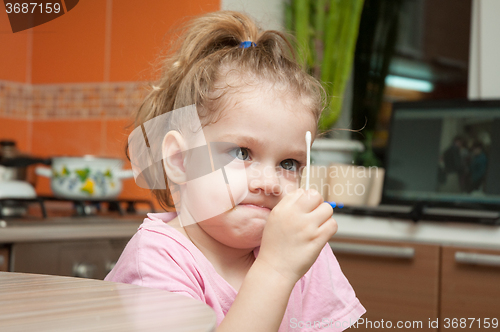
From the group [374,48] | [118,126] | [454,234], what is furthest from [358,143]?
[118,126]

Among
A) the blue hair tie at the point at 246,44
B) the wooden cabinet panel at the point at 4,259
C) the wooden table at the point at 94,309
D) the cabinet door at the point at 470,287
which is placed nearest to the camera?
the wooden table at the point at 94,309

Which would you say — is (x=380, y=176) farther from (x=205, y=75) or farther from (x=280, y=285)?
(x=280, y=285)

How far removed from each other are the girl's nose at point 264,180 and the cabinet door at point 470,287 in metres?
0.80

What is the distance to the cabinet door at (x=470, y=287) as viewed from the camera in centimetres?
119

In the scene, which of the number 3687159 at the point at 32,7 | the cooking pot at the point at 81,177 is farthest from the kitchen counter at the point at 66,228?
the number 3687159 at the point at 32,7

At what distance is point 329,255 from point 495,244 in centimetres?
59

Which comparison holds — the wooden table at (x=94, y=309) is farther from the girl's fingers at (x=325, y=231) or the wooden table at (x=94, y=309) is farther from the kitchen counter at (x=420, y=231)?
the kitchen counter at (x=420, y=231)

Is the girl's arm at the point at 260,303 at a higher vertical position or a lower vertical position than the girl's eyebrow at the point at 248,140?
lower

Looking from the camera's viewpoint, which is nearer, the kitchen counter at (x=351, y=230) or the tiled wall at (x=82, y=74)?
the kitchen counter at (x=351, y=230)

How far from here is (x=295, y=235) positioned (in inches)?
21.5

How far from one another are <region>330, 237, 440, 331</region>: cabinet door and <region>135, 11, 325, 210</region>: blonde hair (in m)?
0.63

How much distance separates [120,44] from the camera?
178 centimetres

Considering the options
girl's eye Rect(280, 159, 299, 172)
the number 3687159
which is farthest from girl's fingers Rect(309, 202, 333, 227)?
the number 3687159

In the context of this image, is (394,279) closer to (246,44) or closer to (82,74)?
(246,44)
